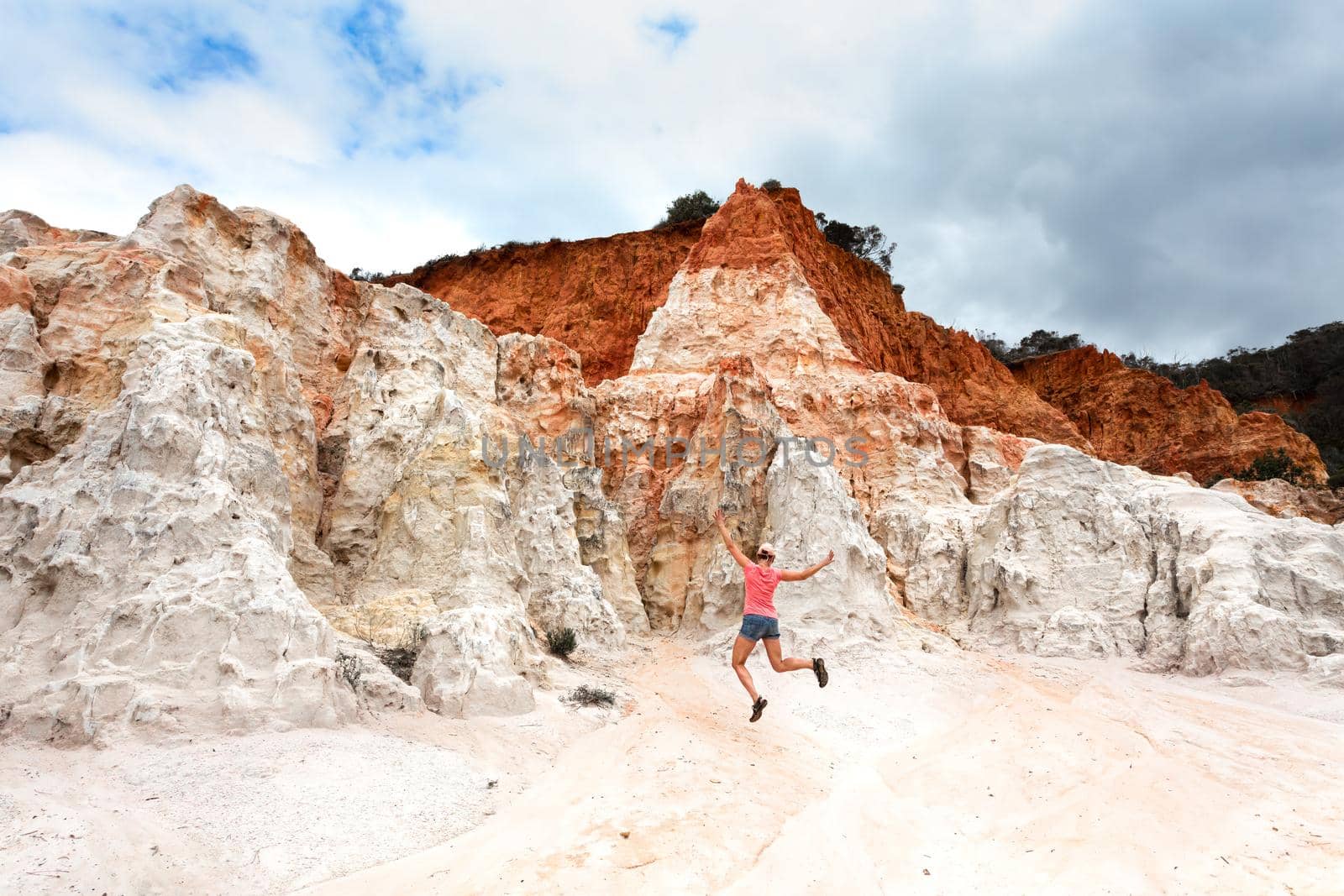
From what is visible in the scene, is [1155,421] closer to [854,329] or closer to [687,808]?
[854,329]

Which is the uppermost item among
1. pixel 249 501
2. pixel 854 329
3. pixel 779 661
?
pixel 854 329

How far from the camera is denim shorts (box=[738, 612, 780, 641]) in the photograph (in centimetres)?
709

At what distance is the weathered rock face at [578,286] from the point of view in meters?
28.5

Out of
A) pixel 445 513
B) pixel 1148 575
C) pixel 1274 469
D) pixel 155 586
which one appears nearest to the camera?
pixel 155 586

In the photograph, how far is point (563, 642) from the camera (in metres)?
11.1

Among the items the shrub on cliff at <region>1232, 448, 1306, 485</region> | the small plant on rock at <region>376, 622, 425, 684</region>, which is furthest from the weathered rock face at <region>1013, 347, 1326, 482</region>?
the small plant on rock at <region>376, 622, 425, 684</region>

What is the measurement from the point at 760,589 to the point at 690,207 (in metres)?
31.1

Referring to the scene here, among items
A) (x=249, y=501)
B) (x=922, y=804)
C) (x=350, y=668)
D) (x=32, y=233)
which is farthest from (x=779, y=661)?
(x=32, y=233)

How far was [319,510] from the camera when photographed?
468 inches

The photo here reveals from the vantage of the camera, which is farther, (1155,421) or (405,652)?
(1155,421)

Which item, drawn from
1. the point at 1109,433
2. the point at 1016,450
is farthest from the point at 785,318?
the point at 1109,433

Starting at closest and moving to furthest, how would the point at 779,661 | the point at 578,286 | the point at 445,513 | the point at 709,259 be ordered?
the point at 779,661 < the point at 445,513 < the point at 709,259 < the point at 578,286

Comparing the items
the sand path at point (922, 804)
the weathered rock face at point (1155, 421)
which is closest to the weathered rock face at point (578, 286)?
the weathered rock face at point (1155, 421)

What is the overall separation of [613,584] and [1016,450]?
42.4 feet
